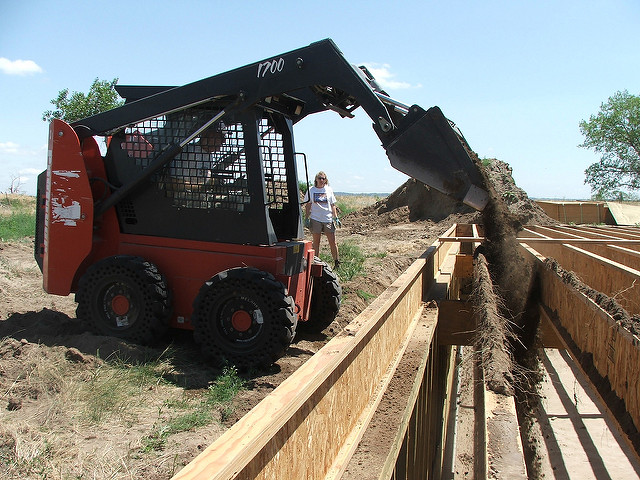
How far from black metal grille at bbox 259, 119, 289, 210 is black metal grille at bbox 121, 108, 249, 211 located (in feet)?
1.66

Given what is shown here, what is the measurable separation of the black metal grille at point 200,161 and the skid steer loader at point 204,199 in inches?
0.4

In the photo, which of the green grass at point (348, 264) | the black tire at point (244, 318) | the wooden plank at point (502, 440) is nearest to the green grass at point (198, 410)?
the black tire at point (244, 318)

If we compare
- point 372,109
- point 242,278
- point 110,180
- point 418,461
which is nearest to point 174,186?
point 110,180

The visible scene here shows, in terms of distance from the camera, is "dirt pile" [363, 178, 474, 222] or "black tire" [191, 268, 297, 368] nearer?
"black tire" [191, 268, 297, 368]

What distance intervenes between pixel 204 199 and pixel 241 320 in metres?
1.27

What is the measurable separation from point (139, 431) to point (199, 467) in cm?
239

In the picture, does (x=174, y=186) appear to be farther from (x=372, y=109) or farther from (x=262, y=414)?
(x=262, y=414)

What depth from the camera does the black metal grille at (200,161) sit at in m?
5.64

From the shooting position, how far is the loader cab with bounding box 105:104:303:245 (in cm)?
558

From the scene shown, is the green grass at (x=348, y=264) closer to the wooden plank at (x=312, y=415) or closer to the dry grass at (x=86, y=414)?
the dry grass at (x=86, y=414)

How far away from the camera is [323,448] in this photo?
2.58 m

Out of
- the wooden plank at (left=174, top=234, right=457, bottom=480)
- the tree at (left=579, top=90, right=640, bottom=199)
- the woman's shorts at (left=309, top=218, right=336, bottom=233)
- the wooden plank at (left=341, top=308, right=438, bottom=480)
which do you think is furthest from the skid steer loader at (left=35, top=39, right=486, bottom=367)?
the tree at (left=579, top=90, right=640, bottom=199)

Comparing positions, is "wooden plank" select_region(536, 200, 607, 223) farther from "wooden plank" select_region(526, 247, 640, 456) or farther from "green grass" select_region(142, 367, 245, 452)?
"green grass" select_region(142, 367, 245, 452)

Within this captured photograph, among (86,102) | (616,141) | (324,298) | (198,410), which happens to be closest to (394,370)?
(198,410)
